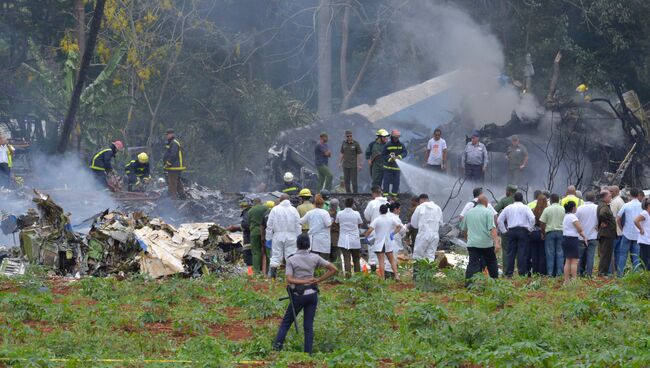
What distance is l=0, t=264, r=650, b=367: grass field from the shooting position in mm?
11477

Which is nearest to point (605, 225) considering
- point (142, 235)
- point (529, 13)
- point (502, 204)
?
point (502, 204)

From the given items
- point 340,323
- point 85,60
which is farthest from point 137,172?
point 340,323

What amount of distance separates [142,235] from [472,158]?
365 inches

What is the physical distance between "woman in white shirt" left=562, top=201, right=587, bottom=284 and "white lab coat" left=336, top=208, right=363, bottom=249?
3340 mm

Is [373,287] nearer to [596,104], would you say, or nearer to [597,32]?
[596,104]

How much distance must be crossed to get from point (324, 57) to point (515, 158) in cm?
1222

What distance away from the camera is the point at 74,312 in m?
15.0

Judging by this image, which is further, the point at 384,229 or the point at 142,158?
the point at 142,158

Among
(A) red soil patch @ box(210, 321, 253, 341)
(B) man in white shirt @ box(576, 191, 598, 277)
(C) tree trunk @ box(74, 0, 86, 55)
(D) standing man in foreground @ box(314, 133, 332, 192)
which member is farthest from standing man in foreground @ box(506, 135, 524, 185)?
(A) red soil patch @ box(210, 321, 253, 341)

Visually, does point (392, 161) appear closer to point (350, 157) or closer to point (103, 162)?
point (350, 157)

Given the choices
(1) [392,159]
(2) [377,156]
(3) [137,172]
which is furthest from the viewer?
(3) [137,172]

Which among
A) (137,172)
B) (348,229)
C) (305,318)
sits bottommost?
(305,318)

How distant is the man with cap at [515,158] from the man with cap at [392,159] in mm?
3974

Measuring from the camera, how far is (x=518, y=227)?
17828 millimetres
